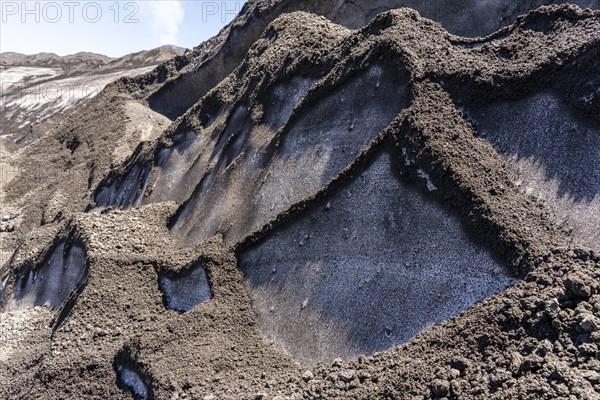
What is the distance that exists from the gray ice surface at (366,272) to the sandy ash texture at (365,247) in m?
0.02

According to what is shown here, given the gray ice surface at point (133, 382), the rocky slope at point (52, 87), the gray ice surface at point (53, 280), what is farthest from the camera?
the rocky slope at point (52, 87)

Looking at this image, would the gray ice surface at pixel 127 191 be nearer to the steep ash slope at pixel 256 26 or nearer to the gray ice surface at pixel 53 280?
the gray ice surface at pixel 53 280

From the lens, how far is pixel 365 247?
19.3 ft

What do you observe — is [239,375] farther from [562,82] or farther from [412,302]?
[562,82]

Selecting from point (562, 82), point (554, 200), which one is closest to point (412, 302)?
point (554, 200)

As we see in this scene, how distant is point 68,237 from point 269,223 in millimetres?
3507

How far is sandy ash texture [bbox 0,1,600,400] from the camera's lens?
4.65 metres

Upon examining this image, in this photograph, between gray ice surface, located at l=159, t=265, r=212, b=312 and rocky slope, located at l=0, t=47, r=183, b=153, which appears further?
rocky slope, located at l=0, t=47, r=183, b=153

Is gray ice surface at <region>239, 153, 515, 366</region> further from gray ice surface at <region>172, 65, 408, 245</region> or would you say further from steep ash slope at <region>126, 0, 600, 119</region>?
steep ash slope at <region>126, 0, 600, 119</region>

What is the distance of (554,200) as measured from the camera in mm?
5328

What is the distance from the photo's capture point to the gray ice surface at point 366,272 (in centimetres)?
517

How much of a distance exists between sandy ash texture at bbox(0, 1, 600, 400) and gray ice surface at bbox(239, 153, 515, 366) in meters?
0.02

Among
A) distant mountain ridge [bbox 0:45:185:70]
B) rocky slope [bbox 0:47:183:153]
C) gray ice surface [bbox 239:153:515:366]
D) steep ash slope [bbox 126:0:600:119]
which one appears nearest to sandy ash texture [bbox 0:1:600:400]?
gray ice surface [bbox 239:153:515:366]

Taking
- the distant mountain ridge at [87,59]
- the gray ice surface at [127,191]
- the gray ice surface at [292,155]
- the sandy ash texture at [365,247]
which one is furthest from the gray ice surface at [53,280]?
the distant mountain ridge at [87,59]
